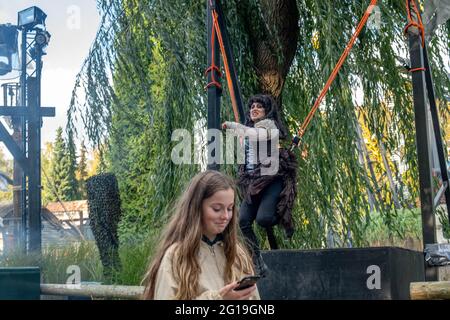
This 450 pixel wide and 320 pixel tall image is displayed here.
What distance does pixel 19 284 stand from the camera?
519 cm

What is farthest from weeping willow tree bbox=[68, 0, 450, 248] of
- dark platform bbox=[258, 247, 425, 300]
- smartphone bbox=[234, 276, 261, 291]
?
smartphone bbox=[234, 276, 261, 291]

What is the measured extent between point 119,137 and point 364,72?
8.02ft

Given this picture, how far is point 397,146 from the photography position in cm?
694

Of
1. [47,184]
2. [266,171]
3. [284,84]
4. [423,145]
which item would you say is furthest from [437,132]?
[47,184]

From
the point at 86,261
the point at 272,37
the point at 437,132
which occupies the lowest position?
the point at 86,261

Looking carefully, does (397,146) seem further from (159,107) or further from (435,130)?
(159,107)

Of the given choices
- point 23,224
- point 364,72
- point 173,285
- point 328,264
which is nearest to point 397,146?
point 364,72

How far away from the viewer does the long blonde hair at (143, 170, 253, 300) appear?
235cm

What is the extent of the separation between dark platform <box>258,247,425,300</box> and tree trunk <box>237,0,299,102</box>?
2744 millimetres

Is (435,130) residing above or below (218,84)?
below

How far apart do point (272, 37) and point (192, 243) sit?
477 cm

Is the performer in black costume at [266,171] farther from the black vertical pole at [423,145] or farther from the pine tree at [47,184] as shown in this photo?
the pine tree at [47,184]

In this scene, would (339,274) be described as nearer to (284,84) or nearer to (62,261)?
(284,84)

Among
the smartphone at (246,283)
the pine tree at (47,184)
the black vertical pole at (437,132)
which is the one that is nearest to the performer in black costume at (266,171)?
the black vertical pole at (437,132)
